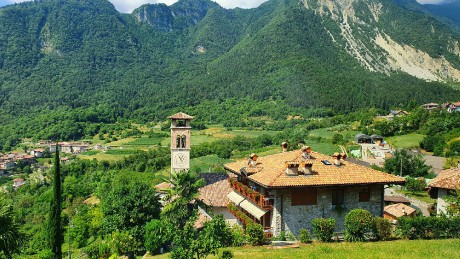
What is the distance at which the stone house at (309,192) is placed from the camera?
22844 millimetres

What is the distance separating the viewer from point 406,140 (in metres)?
74.8

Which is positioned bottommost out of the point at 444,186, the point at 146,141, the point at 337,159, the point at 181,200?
the point at 146,141

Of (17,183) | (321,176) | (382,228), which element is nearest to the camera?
(382,228)

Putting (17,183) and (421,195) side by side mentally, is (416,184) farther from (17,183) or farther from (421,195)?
(17,183)

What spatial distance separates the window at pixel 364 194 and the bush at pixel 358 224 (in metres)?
3.89

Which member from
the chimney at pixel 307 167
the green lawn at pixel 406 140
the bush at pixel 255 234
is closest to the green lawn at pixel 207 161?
the green lawn at pixel 406 140

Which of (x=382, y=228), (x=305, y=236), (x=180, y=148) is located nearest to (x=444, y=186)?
(x=382, y=228)

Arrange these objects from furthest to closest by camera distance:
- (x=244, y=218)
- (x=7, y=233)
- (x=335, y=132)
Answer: (x=335, y=132) < (x=244, y=218) < (x=7, y=233)

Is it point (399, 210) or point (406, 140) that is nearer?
point (399, 210)

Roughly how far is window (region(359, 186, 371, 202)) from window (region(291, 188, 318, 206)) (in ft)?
10.5

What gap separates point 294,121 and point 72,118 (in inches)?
2733

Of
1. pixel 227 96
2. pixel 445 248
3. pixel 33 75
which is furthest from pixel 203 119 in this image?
pixel 445 248

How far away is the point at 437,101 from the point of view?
444 ft

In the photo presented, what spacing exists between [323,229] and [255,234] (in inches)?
139
